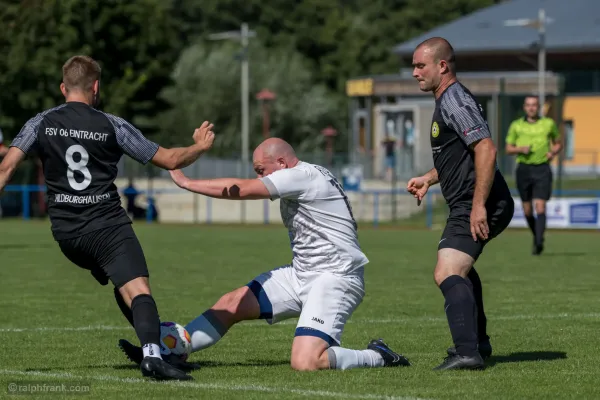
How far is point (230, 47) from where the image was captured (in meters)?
77.1

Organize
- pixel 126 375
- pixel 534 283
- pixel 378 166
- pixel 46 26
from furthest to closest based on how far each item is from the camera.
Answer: pixel 378 166, pixel 46 26, pixel 534 283, pixel 126 375

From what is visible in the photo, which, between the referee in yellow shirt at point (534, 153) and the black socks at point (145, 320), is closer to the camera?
the black socks at point (145, 320)

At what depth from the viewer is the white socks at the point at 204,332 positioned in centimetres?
844

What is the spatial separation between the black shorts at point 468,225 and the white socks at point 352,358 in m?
0.83

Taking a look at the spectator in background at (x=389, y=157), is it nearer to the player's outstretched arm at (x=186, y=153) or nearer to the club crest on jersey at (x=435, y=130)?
the club crest on jersey at (x=435, y=130)

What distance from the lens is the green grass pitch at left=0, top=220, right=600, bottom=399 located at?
24.7 feet

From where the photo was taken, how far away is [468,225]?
27.7 feet

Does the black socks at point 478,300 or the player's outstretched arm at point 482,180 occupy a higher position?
the player's outstretched arm at point 482,180

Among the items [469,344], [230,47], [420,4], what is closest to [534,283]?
[469,344]

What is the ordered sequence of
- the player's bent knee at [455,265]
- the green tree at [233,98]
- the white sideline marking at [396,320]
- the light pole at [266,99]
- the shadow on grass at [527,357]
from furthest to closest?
the green tree at [233,98], the light pole at [266,99], the white sideline marking at [396,320], the shadow on grass at [527,357], the player's bent knee at [455,265]

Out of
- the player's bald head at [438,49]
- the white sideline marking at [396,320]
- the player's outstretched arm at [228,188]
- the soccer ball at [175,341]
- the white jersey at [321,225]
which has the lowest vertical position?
the white sideline marking at [396,320]

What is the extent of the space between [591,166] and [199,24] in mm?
52021

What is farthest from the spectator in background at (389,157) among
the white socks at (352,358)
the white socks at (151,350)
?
the white socks at (151,350)

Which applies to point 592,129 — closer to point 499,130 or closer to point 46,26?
point 499,130
